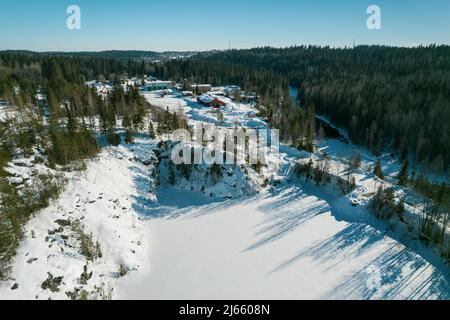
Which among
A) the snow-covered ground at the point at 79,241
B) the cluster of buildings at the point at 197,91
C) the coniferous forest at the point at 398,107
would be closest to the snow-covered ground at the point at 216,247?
the snow-covered ground at the point at 79,241

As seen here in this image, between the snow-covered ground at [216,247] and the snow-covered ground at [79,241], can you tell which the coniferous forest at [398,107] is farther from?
the snow-covered ground at [79,241]

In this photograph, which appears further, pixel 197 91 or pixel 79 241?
pixel 197 91

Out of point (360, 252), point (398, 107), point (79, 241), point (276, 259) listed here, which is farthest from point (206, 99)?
point (360, 252)

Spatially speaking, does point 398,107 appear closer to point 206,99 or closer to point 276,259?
point 206,99

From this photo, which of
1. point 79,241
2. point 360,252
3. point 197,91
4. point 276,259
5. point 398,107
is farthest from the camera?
point 197,91

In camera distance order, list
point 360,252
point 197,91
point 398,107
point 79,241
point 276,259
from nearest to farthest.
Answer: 1. point 79,241
2. point 276,259
3. point 360,252
4. point 398,107
5. point 197,91

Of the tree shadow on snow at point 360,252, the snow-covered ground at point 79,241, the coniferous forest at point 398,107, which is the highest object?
the coniferous forest at point 398,107
